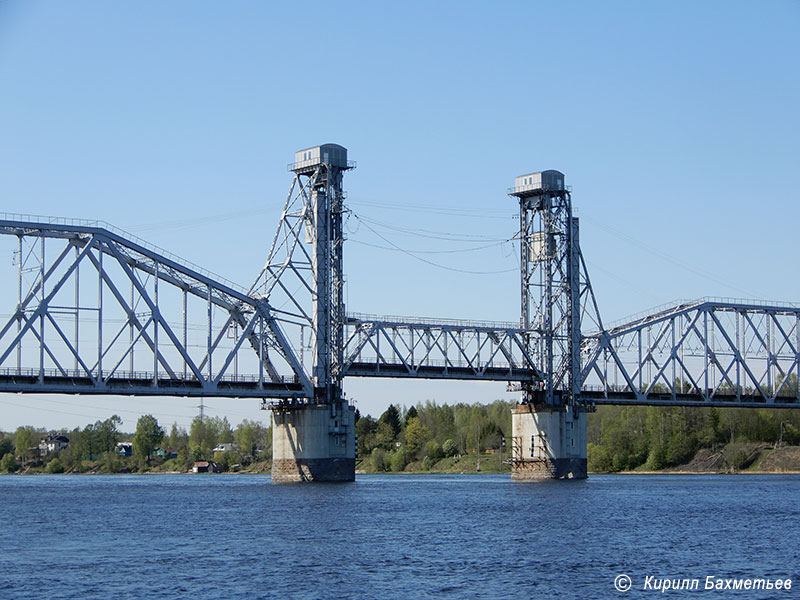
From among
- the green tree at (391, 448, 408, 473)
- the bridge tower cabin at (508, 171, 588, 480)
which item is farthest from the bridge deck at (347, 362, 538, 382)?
the green tree at (391, 448, 408, 473)

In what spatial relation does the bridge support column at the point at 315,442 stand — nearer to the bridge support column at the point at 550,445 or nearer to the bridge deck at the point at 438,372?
the bridge deck at the point at 438,372

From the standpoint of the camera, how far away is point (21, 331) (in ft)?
322

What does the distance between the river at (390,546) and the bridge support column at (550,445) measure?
28306 mm

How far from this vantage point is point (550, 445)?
126 metres

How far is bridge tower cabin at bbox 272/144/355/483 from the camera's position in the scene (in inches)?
4473

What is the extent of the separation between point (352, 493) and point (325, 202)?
28.5 m

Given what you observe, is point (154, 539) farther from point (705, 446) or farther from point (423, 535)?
point (705, 446)

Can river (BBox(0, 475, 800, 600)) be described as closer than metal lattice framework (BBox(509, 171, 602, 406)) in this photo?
Yes

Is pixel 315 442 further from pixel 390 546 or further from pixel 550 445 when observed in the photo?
pixel 390 546

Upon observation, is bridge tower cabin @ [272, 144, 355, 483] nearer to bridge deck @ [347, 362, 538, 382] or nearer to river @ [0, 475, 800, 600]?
bridge deck @ [347, 362, 538, 382]

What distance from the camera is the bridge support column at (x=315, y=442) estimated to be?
11325 cm

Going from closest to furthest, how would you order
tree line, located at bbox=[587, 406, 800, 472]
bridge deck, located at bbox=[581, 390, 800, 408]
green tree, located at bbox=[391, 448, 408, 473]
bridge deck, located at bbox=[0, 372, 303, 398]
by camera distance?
bridge deck, located at bbox=[0, 372, 303, 398]
bridge deck, located at bbox=[581, 390, 800, 408]
tree line, located at bbox=[587, 406, 800, 472]
green tree, located at bbox=[391, 448, 408, 473]

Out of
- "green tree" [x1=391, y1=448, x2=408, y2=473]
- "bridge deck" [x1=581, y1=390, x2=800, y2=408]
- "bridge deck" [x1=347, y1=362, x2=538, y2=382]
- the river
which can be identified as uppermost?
"bridge deck" [x1=347, y1=362, x2=538, y2=382]

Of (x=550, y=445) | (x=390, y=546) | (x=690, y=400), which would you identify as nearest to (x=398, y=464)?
(x=690, y=400)
